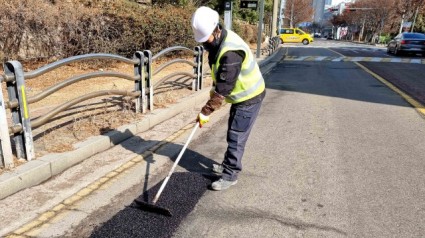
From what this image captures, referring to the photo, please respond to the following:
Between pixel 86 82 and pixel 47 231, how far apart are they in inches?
258

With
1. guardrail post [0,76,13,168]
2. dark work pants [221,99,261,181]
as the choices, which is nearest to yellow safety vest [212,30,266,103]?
dark work pants [221,99,261,181]

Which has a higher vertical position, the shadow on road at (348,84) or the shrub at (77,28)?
the shrub at (77,28)

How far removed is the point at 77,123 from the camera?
4.93 metres

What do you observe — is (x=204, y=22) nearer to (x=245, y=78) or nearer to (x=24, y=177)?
(x=245, y=78)

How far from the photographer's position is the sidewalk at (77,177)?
298cm

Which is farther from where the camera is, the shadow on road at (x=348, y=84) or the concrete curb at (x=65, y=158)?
the shadow on road at (x=348, y=84)

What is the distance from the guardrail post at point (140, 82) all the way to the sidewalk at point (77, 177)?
44cm

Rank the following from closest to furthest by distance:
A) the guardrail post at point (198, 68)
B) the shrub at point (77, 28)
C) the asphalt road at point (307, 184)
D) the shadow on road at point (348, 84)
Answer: the asphalt road at point (307, 184)
the guardrail post at point (198, 68)
the shadow on road at point (348, 84)
the shrub at point (77, 28)

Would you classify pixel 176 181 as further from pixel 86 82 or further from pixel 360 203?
Answer: pixel 86 82

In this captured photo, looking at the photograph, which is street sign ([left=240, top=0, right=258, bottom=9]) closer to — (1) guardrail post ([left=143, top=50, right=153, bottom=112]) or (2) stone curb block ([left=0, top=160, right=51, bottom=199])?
(1) guardrail post ([left=143, top=50, right=153, bottom=112])

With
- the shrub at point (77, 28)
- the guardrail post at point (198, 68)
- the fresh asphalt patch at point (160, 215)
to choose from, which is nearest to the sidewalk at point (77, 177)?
the fresh asphalt patch at point (160, 215)

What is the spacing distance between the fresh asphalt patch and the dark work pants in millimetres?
269

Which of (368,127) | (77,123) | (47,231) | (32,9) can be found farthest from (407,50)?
(47,231)

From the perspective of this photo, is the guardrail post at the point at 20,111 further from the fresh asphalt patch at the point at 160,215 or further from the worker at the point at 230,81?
the worker at the point at 230,81
